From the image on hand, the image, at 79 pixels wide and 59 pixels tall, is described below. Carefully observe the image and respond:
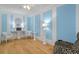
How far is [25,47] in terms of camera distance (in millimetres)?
2518

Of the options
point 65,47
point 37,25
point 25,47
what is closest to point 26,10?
point 37,25

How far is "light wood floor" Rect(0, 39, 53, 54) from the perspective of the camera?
2.45 m

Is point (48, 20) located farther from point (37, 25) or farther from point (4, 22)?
point (4, 22)

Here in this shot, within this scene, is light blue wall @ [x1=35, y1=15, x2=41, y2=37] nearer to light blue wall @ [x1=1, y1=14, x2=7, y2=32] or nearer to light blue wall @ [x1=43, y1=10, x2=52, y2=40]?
light blue wall @ [x1=43, y1=10, x2=52, y2=40]

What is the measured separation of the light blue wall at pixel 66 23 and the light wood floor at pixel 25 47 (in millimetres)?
283

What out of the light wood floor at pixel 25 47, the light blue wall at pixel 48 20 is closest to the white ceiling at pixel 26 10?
the light blue wall at pixel 48 20

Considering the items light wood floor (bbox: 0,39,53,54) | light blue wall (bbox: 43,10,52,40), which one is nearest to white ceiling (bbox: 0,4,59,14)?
light blue wall (bbox: 43,10,52,40)

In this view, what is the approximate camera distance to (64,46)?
251cm

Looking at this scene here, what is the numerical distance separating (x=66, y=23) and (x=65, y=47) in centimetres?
38

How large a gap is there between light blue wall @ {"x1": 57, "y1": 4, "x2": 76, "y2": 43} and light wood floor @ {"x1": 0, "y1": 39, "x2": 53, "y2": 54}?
283 millimetres
